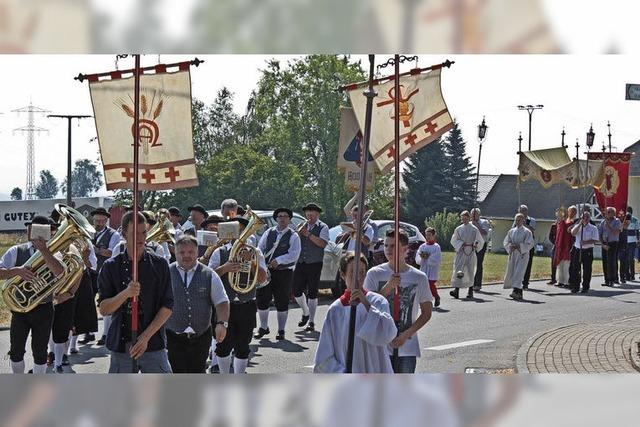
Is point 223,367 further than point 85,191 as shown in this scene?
No

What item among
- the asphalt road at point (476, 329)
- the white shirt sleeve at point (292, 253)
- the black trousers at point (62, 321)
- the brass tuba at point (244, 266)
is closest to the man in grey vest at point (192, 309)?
the brass tuba at point (244, 266)

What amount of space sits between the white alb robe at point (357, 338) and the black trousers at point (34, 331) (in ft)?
14.6

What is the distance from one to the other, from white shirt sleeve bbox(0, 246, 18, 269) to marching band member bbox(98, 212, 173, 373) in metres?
2.71

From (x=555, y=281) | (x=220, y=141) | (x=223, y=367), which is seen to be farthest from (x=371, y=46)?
(x=555, y=281)

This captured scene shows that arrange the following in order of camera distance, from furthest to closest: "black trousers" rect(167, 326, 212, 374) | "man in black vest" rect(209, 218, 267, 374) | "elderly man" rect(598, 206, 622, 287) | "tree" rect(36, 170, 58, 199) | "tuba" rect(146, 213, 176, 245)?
"elderly man" rect(598, 206, 622, 287)
"tuba" rect(146, 213, 176, 245)
"tree" rect(36, 170, 58, 199)
"man in black vest" rect(209, 218, 267, 374)
"black trousers" rect(167, 326, 212, 374)

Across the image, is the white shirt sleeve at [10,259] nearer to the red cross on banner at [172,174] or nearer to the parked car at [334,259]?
the red cross on banner at [172,174]

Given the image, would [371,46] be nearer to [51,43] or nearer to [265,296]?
[51,43]

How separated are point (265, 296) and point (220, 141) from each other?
2.38 m

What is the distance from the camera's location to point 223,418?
698 cm

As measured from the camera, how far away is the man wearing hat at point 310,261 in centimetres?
1588

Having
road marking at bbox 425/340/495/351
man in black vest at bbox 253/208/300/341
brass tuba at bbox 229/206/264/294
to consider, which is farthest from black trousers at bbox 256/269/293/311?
brass tuba at bbox 229/206/264/294

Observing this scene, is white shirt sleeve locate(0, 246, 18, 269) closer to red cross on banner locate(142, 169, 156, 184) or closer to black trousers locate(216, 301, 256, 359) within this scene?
black trousers locate(216, 301, 256, 359)

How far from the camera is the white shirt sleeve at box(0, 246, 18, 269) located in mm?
10930

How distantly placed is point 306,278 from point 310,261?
0.27 metres
